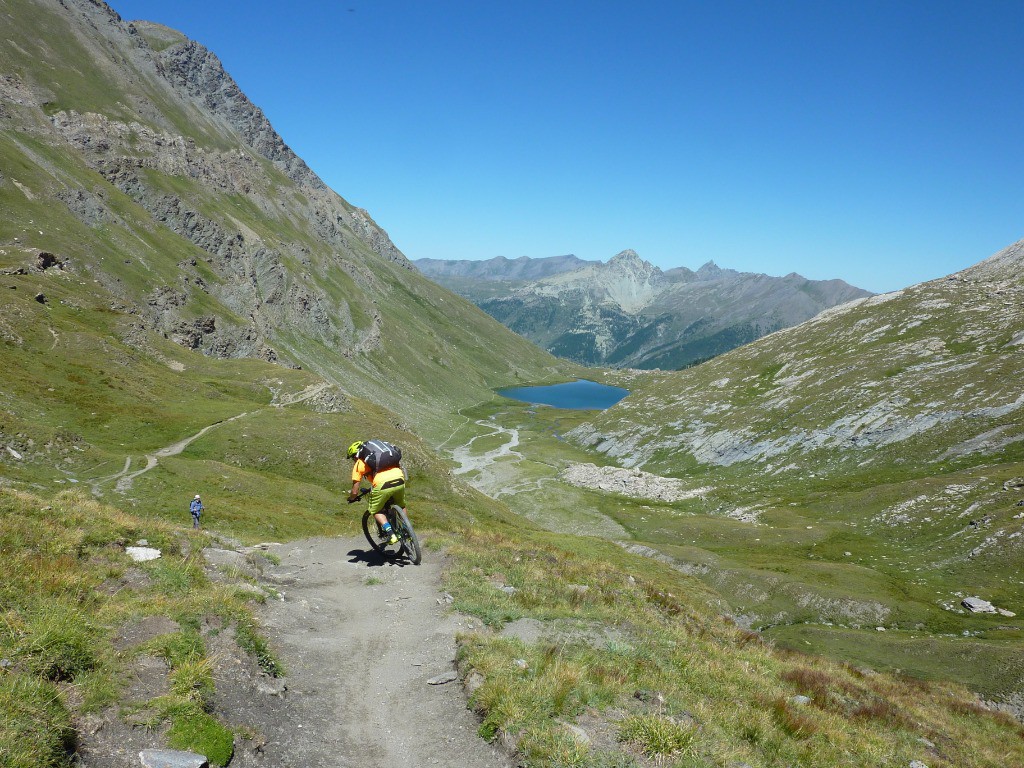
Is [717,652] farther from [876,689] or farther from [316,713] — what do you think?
[316,713]

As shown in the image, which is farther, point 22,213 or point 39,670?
point 22,213

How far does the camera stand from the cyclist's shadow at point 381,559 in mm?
22375

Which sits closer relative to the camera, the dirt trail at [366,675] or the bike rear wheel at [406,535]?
the dirt trail at [366,675]

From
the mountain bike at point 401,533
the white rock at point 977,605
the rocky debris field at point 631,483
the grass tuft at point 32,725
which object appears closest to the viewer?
the grass tuft at point 32,725

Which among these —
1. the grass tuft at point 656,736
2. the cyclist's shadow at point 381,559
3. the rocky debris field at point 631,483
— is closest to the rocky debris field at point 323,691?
the grass tuft at point 656,736

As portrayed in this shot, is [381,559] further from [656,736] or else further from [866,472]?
[866,472]

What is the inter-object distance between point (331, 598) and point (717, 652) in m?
13.4

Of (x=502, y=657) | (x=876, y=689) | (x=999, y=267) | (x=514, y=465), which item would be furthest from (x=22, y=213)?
(x=999, y=267)

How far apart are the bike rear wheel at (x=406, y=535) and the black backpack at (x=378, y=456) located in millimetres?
1882

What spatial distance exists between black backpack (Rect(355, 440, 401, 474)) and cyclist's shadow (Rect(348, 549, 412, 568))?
4.82 meters

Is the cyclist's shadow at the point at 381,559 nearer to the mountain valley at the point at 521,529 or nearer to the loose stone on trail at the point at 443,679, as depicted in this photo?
the mountain valley at the point at 521,529

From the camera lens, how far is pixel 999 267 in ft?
588

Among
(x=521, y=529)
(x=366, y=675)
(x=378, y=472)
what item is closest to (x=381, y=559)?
(x=378, y=472)

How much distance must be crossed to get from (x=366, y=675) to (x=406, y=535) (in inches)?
358
